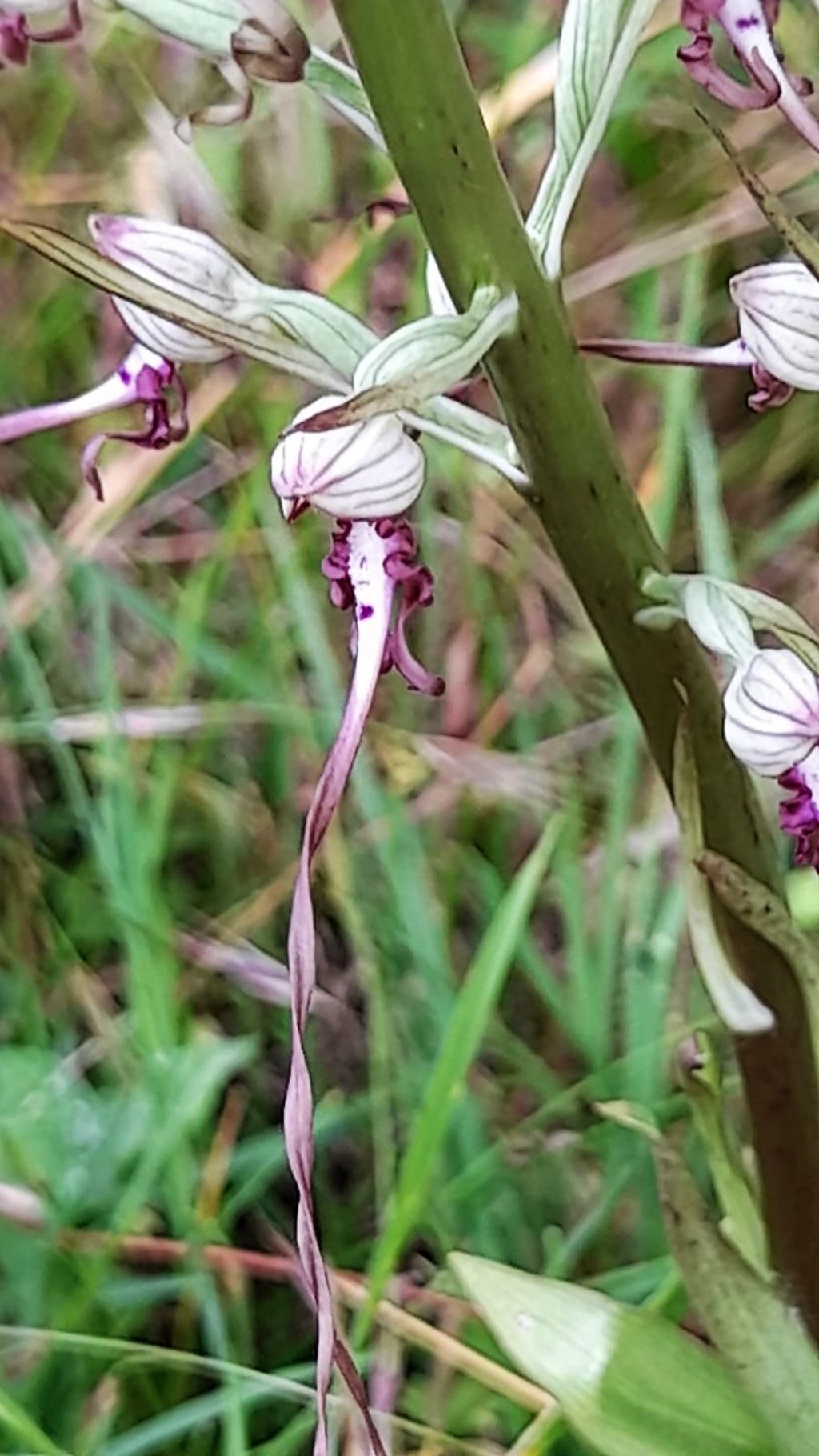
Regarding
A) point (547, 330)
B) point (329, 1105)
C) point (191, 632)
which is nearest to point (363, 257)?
point (191, 632)

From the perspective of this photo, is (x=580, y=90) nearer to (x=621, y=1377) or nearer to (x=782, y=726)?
(x=782, y=726)

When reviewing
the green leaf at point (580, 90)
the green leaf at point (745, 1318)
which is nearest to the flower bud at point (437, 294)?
the green leaf at point (580, 90)

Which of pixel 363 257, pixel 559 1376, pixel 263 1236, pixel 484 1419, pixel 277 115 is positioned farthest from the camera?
pixel 277 115

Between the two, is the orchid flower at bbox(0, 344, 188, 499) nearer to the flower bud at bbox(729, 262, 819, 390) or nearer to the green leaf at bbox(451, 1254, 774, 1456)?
the flower bud at bbox(729, 262, 819, 390)

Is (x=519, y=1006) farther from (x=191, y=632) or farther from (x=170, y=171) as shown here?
(x=170, y=171)

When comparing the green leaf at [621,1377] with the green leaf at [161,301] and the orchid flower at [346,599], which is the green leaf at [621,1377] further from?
the green leaf at [161,301]

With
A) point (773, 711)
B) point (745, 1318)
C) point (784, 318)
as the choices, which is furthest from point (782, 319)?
point (745, 1318)

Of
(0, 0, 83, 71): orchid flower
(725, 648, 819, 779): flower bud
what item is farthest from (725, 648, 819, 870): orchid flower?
(0, 0, 83, 71): orchid flower
